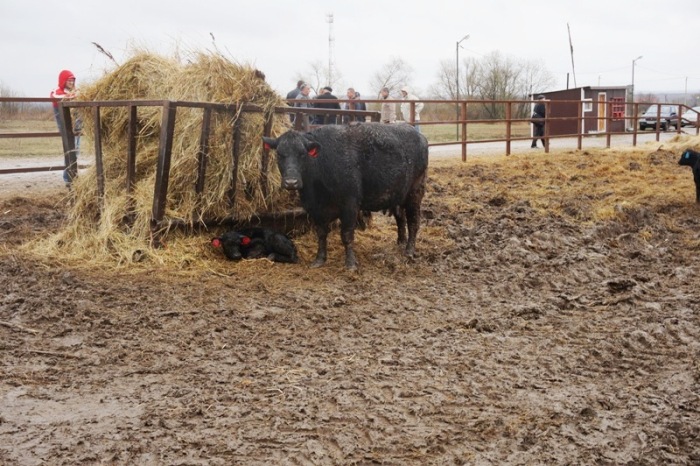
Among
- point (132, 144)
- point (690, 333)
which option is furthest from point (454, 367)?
point (132, 144)

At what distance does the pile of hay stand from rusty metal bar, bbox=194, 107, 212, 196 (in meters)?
0.05

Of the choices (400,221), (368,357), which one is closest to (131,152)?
(400,221)

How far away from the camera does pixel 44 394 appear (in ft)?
13.8

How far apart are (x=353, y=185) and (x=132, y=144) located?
2.19 m

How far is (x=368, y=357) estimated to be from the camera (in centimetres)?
483

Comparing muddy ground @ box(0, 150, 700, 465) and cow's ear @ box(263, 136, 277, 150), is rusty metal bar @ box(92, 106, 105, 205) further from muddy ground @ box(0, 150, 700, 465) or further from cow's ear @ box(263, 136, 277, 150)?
cow's ear @ box(263, 136, 277, 150)

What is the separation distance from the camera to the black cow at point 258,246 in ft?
24.0

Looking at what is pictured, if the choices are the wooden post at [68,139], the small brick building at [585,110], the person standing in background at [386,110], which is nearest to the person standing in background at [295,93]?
the person standing in background at [386,110]

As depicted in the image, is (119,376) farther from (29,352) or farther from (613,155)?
(613,155)

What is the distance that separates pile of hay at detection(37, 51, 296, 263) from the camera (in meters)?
7.35

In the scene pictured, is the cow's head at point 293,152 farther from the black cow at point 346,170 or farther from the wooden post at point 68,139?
the wooden post at point 68,139

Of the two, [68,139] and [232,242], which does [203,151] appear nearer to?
[232,242]

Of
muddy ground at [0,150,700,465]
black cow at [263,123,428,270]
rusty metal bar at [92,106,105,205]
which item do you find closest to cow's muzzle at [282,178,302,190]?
black cow at [263,123,428,270]

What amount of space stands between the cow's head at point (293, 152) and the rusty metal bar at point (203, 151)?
2.16 feet
